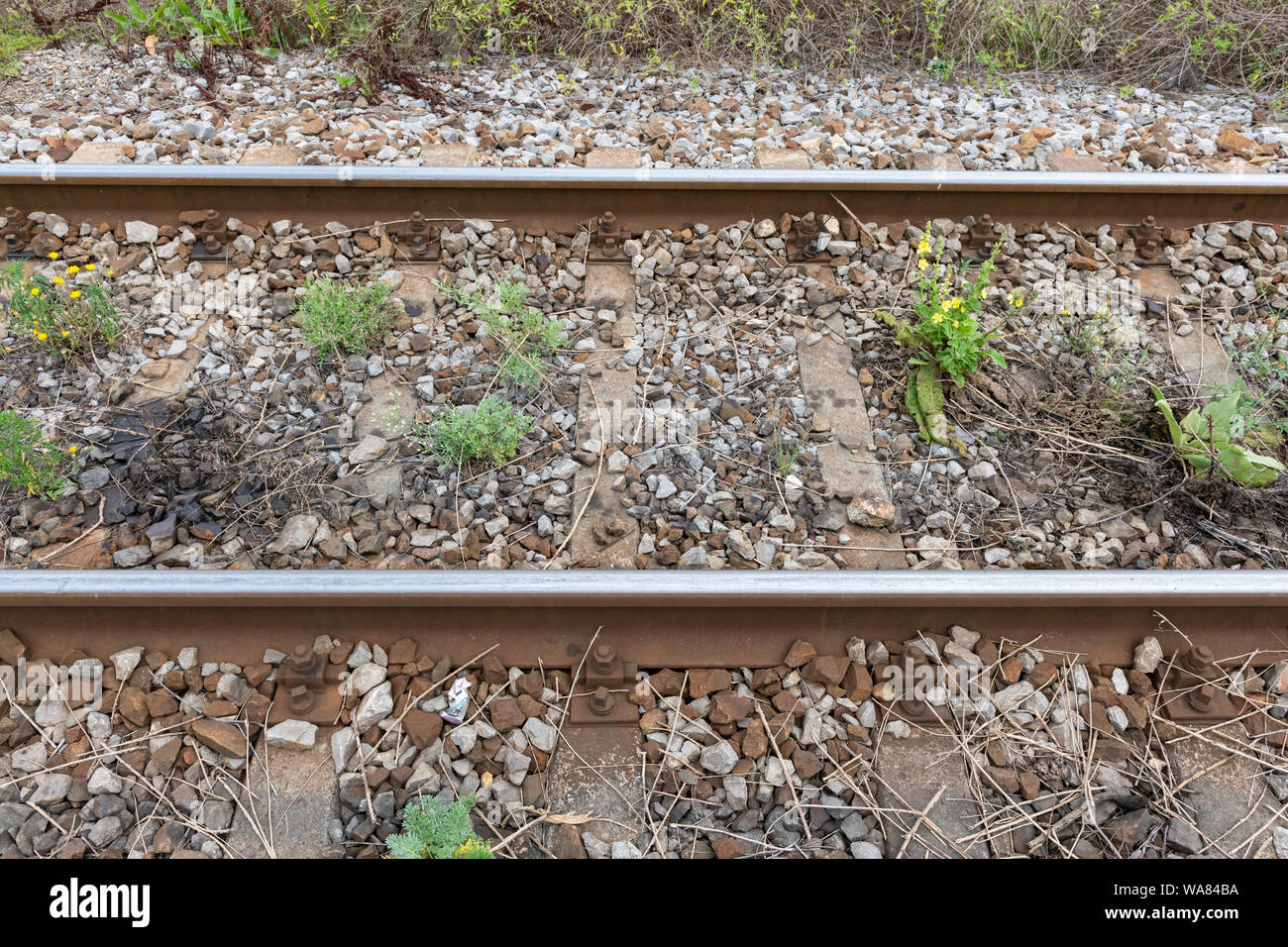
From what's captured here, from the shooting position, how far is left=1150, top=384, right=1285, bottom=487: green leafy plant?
296 cm

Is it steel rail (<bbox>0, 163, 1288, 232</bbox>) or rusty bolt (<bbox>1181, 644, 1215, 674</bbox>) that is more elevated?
steel rail (<bbox>0, 163, 1288, 232</bbox>)

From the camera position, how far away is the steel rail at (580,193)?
13.3ft

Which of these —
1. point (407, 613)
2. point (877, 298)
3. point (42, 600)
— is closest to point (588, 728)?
point (407, 613)

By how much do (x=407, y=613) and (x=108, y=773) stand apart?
0.94 m

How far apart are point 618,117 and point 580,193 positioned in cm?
112

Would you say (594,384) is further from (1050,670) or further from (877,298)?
(1050,670)

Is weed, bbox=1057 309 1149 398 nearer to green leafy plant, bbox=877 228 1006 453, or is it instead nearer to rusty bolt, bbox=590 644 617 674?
green leafy plant, bbox=877 228 1006 453

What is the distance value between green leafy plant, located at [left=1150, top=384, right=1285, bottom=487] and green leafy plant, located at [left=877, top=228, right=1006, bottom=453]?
72 centimetres

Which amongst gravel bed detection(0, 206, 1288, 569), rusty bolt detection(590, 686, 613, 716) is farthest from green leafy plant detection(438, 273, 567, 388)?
rusty bolt detection(590, 686, 613, 716)

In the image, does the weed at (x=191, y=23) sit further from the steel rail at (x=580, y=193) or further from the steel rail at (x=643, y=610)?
the steel rail at (x=643, y=610)

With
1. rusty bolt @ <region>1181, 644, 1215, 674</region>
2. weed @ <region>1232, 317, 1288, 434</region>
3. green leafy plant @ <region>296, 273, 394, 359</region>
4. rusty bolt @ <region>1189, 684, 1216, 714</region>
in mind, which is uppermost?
weed @ <region>1232, 317, 1288, 434</region>

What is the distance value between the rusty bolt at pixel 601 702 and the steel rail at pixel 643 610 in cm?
15

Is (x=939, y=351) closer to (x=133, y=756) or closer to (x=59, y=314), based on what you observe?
(x=133, y=756)
